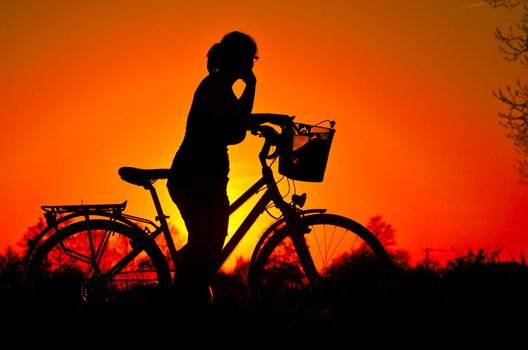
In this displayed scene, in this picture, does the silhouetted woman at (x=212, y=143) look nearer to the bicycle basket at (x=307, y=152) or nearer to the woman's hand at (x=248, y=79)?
the woman's hand at (x=248, y=79)

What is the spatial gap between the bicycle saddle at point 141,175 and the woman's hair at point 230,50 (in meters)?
1.02

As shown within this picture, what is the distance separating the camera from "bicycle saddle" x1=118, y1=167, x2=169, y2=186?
220 inches

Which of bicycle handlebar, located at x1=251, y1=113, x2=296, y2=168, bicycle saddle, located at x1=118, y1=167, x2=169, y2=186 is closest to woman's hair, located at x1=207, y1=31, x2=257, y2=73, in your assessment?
bicycle handlebar, located at x1=251, y1=113, x2=296, y2=168

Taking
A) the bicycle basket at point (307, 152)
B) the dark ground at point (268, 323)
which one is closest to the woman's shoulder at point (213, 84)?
the bicycle basket at point (307, 152)

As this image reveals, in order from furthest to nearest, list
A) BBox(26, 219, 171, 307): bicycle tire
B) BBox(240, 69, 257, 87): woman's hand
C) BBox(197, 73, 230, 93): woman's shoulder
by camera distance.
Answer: BBox(26, 219, 171, 307): bicycle tire, BBox(240, 69, 257, 87): woman's hand, BBox(197, 73, 230, 93): woman's shoulder

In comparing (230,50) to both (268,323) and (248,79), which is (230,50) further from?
(268,323)

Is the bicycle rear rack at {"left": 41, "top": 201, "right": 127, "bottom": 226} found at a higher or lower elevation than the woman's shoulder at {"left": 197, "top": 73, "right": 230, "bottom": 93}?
lower

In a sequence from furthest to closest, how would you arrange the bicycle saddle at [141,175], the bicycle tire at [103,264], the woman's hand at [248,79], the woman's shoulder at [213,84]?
the bicycle tire at [103,264] → the bicycle saddle at [141,175] → the woman's hand at [248,79] → the woman's shoulder at [213,84]

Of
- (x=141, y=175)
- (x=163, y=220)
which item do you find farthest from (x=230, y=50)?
(x=163, y=220)

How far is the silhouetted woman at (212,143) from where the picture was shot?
5316 mm

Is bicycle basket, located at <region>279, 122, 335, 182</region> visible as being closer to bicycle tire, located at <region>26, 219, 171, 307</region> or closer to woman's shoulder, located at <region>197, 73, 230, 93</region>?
woman's shoulder, located at <region>197, 73, 230, 93</region>

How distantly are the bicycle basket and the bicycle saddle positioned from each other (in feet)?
3.68

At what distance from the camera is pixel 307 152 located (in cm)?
545

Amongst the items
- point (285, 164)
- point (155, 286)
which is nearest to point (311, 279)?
point (285, 164)
